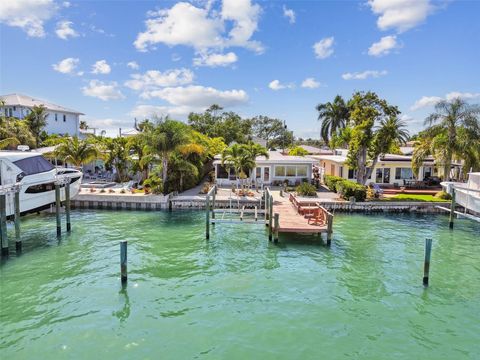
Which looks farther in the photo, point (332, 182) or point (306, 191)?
point (332, 182)

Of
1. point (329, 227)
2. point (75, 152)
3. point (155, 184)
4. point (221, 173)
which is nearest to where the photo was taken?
point (329, 227)

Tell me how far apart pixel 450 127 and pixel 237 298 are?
1029 inches

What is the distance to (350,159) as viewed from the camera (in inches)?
1214

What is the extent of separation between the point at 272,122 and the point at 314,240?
71.4m

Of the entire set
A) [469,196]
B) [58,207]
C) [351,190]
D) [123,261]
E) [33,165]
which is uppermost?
[33,165]

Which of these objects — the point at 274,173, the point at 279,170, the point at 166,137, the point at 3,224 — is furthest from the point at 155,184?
the point at 3,224

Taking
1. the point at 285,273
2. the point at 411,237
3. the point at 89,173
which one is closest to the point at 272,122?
the point at 89,173

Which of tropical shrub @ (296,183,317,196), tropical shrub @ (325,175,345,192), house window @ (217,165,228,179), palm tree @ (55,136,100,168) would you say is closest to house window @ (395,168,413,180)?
tropical shrub @ (325,175,345,192)

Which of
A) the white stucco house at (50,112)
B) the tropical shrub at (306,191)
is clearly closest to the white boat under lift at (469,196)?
the tropical shrub at (306,191)

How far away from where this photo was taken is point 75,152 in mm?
29984

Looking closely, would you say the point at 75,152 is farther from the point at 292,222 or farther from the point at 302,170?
the point at 292,222

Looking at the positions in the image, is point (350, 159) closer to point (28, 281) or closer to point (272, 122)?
point (28, 281)

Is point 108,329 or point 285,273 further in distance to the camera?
point 285,273

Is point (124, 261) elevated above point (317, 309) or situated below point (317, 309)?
above
